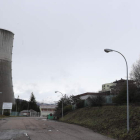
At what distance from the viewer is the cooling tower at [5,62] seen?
61.0m

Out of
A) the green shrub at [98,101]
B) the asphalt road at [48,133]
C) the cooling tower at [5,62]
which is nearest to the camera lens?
the asphalt road at [48,133]

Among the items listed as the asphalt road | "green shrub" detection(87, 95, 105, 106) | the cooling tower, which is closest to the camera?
the asphalt road

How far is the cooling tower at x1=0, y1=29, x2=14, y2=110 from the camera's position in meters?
61.0

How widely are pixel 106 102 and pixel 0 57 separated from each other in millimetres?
38053

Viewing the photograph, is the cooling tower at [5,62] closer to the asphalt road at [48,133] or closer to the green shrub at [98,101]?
the green shrub at [98,101]

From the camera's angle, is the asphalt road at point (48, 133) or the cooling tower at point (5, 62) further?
the cooling tower at point (5, 62)

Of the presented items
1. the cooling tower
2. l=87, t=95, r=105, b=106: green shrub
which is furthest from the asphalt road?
the cooling tower

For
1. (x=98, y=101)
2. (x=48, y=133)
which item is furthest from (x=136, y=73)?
(x=48, y=133)

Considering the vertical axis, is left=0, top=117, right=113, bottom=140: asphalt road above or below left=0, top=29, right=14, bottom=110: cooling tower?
below

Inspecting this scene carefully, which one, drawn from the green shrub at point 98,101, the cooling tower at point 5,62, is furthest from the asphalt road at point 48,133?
the cooling tower at point 5,62

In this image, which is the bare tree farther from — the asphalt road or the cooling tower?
the cooling tower

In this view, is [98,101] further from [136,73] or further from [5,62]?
[5,62]

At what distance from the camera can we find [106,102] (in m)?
35.6

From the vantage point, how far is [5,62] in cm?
6378
